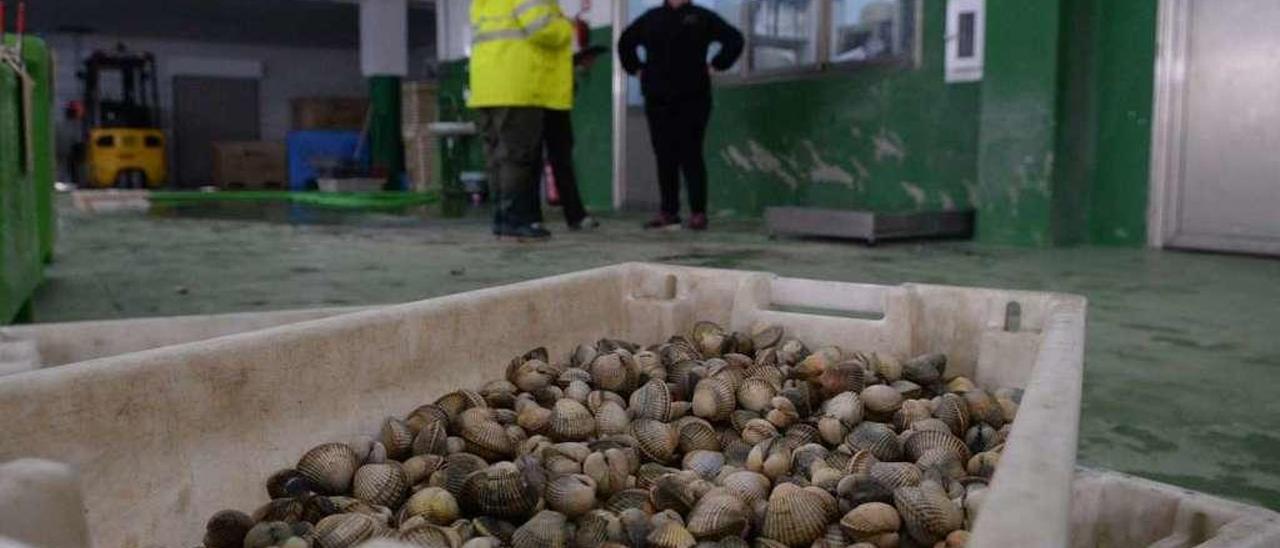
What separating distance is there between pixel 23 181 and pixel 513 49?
2287mm

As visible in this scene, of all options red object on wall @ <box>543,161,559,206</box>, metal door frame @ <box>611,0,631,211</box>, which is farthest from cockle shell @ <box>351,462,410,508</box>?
red object on wall @ <box>543,161,559,206</box>

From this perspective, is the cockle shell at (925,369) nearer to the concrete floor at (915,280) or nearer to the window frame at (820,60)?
the concrete floor at (915,280)

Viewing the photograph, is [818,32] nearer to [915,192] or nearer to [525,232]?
[915,192]

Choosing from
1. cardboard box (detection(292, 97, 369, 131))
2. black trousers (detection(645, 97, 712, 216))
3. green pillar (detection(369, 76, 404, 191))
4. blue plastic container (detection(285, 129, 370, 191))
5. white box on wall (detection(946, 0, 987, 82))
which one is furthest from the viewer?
cardboard box (detection(292, 97, 369, 131))

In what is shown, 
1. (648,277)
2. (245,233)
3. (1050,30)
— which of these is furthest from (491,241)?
(648,277)

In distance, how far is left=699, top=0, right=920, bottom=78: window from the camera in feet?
19.2

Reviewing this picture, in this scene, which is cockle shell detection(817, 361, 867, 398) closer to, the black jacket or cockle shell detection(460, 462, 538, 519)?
cockle shell detection(460, 462, 538, 519)

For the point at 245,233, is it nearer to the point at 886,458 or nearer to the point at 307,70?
the point at 886,458

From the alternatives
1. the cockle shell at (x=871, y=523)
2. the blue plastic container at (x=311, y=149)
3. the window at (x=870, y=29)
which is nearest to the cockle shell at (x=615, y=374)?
the cockle shell at (x=871, y=523)

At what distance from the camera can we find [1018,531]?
2.02ft

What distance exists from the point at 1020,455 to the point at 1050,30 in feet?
14.7

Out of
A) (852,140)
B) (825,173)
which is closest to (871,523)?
(852,140)

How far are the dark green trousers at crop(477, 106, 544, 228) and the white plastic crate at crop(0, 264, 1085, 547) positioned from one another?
9.51ft

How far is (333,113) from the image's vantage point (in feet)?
52.5
